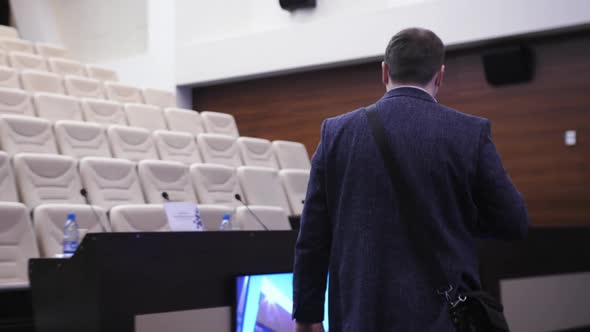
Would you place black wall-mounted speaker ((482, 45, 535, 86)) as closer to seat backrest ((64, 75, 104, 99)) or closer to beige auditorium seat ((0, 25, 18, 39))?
seat backrest ((64, 75, 104, 99))

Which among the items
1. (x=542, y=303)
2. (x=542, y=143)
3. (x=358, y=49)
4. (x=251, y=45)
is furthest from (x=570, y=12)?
(x=251, y=45)

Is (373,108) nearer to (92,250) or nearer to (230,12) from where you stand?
(92,250)

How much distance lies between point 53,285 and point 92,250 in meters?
0.14

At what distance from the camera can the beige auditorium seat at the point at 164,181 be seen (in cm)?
212

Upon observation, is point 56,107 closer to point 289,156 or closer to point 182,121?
point 182,121

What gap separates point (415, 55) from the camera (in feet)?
2.30

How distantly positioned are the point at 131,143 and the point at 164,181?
0.87 ft

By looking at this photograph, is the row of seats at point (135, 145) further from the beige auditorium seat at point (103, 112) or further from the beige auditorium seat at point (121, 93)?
the beige auditorium seat at point (121, 93)

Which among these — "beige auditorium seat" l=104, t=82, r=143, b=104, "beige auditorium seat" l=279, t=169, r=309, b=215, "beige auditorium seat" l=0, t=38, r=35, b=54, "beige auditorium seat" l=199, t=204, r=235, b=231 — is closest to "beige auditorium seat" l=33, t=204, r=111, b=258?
"beige auditorium seat" l=199, t=204, r=235, b=231

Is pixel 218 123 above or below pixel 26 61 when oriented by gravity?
below

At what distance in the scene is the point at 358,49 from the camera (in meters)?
3.07

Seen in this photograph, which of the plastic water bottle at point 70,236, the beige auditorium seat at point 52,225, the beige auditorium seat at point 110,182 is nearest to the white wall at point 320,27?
the beige auditorium seat at point 110,182

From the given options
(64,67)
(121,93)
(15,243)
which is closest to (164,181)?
(15,243)

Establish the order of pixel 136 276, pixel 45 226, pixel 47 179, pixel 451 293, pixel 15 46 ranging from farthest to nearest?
pixel 15 46 < pixel 47 179 < pixel 45 226 < pixel 136 276 < pixel 451 293
